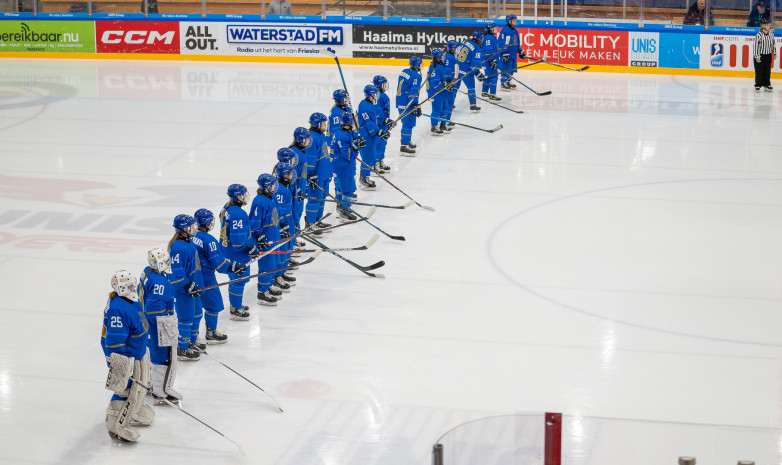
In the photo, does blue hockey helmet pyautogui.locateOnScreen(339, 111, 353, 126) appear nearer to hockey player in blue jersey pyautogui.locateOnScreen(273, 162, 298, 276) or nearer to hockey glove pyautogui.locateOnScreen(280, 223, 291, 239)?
hockey player in blue jersey pyautogui.locateOnScreen(273, 162, 298, 276)

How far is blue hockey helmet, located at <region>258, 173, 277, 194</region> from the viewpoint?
27.2 ft

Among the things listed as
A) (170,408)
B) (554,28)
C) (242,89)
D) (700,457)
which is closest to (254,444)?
(170,408)

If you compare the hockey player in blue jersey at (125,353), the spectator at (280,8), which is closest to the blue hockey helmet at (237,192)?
the hockey player in blue jersey at (125,353)

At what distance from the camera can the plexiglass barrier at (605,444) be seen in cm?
378

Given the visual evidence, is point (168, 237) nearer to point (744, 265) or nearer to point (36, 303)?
point (36, 303)

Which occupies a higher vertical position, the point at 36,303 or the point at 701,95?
the point at 701,95

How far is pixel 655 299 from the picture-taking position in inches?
348

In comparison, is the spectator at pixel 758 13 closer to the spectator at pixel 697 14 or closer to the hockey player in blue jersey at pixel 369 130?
the spectator at pixel 697 14

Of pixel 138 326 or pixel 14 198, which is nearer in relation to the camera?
pixel 138 326

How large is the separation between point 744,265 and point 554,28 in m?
10.9

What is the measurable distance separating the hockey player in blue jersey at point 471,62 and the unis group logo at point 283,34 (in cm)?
485

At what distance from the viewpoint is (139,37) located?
2109 cm

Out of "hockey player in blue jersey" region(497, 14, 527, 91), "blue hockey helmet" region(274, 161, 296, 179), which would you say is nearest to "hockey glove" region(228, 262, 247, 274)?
"blue hockey helmet" region(274, 161, 296, 179)

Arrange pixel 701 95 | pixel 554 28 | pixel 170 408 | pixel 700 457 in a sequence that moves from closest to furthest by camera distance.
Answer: pixel 700 457
pixel 170 408
pixel 701 95
pixel 554 28
